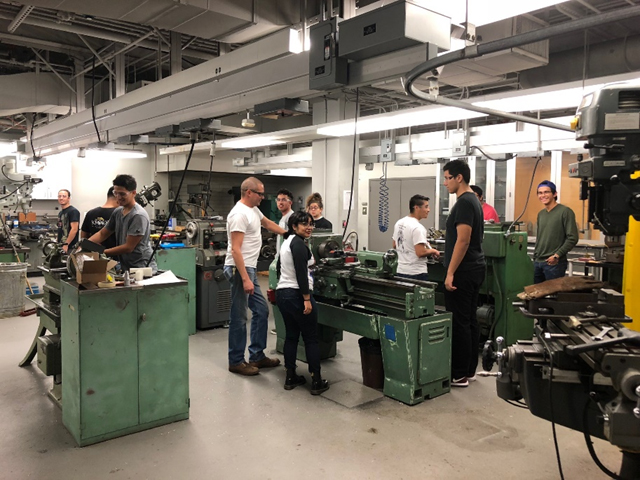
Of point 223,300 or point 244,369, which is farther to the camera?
point 223,300

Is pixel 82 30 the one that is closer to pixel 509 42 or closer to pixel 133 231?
pixel 133 231

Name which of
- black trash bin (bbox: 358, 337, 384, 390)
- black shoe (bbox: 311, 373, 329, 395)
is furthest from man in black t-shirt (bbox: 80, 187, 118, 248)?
black trash bin (bbox: 358, 337, 384, 390)

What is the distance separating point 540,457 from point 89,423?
219 centimetres

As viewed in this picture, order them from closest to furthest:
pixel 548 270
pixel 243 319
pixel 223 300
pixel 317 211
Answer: pixel 243 319, pixel 548 270, pixel 317 211, pixel 223 300

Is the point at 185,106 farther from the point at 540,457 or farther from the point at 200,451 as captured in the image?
the point at 540,457

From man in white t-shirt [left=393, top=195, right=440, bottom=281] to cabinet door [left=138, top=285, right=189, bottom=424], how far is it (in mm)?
1748

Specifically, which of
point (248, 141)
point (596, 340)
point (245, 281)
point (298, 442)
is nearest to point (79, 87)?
point (248, 141)

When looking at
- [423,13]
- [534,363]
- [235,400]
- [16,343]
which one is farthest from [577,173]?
[16,343]

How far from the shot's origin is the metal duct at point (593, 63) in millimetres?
4152

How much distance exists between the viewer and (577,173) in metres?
1.72

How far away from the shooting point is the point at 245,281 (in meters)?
3.33

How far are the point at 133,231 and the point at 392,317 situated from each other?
169 centimetres

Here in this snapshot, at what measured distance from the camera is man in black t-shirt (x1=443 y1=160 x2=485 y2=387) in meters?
3.10

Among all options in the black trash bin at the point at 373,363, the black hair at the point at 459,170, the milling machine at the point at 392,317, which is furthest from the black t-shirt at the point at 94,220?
the black hair at the point at 459,170
